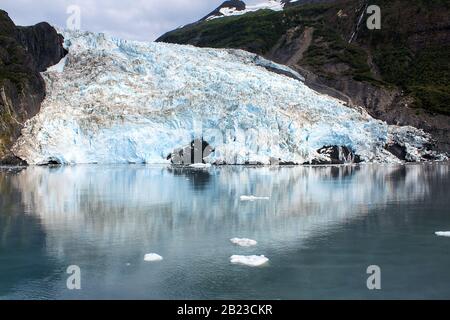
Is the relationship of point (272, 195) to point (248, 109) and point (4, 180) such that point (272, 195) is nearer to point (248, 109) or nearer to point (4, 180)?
point (4, 180)

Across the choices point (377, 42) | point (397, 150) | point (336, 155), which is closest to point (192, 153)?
point (336, 155)

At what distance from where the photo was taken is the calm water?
9.79 meters

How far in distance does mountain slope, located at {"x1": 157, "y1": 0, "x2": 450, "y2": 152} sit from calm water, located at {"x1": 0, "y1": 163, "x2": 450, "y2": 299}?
30921mm

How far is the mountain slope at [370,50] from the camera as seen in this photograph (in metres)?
55.6

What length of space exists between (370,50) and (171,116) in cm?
4654

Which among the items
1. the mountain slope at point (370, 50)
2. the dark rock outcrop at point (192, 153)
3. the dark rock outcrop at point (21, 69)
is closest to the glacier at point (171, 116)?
the dark rock outcrop at point (192, 153)

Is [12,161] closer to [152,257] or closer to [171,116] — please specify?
[171,116]

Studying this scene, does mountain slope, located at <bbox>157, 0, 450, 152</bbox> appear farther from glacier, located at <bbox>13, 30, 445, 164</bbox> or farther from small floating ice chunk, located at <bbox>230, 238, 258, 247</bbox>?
small floating ice chunk, located at <bbox>230, 238, 258, 247</bbox>

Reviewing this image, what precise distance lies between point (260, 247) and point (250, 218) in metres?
3.89

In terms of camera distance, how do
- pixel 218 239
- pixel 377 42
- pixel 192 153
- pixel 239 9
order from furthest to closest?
pixel 239 9 → pixel 377 42 → pixel 192 153 → pixel 218 239

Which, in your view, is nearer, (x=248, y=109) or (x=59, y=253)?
(x=59, y=253)

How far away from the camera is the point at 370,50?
256 feet

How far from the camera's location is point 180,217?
664 inches

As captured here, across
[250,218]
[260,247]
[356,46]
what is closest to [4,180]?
[250,218]
